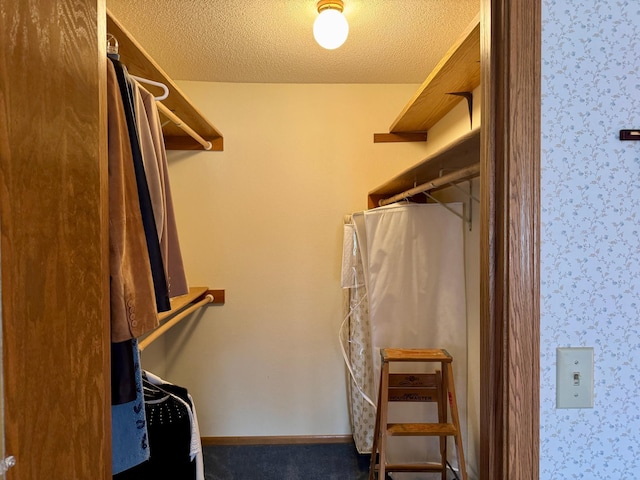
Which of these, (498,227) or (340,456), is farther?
(340,456)

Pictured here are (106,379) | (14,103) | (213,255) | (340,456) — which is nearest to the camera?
(14,103)

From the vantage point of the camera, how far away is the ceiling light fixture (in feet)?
5.16

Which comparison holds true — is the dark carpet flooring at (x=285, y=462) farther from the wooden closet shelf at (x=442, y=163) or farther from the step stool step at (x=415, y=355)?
the wooden closet shelf at (x=442, y=163)

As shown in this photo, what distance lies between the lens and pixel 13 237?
0.59 metres

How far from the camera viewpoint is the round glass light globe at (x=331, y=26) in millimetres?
1572

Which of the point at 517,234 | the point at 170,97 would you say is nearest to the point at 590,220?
the point at 517,234

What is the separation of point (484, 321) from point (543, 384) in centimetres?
15

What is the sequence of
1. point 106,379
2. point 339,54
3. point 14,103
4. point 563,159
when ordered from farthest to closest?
point 339,54
point 106,379
point 563,159
point 14,103

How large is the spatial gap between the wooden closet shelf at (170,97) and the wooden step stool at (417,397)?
1.60 metres

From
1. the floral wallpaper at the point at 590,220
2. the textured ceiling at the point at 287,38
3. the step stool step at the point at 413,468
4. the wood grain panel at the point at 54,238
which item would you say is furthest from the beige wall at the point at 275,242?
the floral wallpaper at the point at 590,220

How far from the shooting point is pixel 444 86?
1.78m

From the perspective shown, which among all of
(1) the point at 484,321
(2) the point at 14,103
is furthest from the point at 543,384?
(2) the point at 14,103

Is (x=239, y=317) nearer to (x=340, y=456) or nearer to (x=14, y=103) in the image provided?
(x=340, y=456)

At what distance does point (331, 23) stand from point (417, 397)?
5.84 ft
